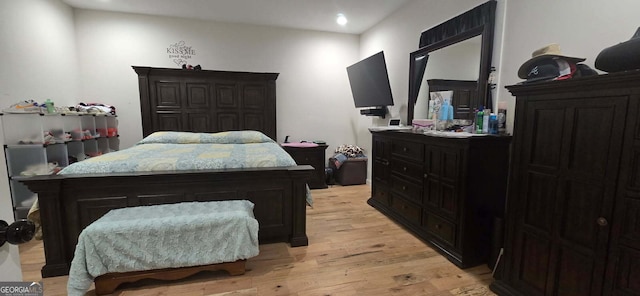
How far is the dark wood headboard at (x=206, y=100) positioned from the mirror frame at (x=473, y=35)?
215 centimetres

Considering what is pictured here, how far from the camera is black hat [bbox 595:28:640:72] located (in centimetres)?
119

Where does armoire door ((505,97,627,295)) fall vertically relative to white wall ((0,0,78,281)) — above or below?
below

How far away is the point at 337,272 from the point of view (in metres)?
2.03

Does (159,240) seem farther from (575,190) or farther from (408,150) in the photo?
(575,190)

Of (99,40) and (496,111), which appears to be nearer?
(496,111)

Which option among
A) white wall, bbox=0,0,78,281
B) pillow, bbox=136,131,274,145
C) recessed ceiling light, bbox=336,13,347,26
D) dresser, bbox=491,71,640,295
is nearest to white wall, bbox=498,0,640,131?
dresser, bbox=491,71,640,295

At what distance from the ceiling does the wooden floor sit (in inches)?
108

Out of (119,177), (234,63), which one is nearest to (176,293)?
(119,177)

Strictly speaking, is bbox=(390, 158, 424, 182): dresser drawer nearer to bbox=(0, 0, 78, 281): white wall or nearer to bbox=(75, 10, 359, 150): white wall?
bbox=(75, 10, 359, 150): white wall

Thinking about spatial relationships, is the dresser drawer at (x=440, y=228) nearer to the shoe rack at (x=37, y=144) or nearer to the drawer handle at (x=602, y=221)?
the drawer handle at (x=602, y=221)

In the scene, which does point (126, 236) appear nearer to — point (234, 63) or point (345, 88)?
point (234, 63)

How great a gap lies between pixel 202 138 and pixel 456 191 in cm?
304

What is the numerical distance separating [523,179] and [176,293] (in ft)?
7.42

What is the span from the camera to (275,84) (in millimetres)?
4312
